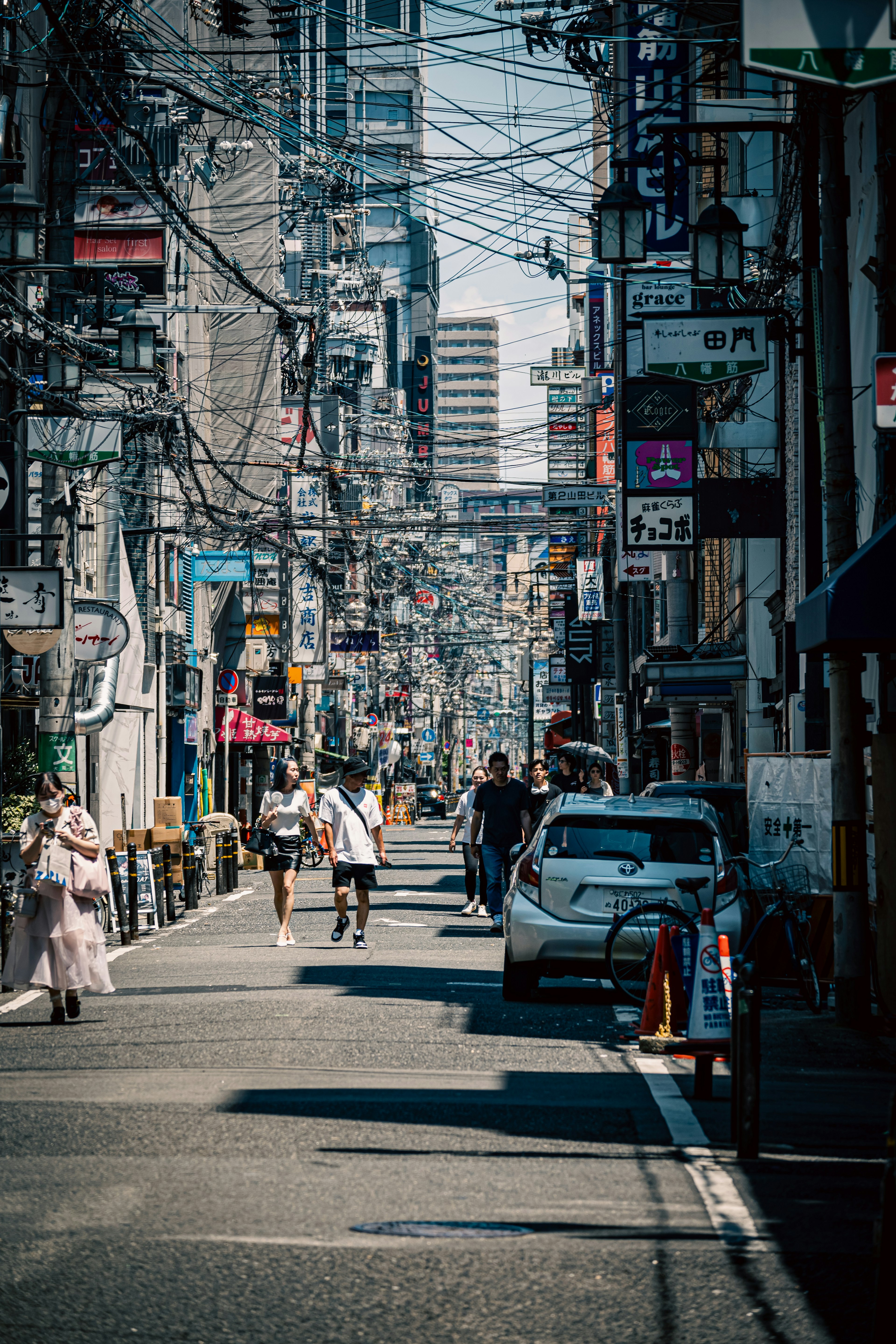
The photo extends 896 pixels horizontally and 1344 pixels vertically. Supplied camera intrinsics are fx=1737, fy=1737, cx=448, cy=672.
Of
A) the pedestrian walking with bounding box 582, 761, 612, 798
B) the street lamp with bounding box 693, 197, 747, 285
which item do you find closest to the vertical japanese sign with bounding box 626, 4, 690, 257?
the street lamp with bounding box 693, 197, 747, 285

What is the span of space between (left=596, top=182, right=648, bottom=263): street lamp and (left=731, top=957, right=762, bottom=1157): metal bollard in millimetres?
14236

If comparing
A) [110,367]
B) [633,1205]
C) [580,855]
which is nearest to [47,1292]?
[633,1205]

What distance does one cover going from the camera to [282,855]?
62.3 ft

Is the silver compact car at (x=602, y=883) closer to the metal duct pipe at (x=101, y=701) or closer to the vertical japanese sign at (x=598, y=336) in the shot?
the metal duct pipe at (x=101, y=701)

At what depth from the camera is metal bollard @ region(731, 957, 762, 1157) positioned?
313 inches

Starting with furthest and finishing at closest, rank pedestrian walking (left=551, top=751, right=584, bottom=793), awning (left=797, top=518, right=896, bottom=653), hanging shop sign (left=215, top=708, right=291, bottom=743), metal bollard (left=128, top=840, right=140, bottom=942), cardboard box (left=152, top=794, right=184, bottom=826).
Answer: hanging shop sign (left=215, top=708, right=291, bottom=743) < cardboard box (left=152, top=794, right=184, bottom=826) < pedestrian walking (left=551, top=751, right=584, bottom=793) < metal bollard (left=128, top=840, right=140, bottom=942) < awning (left=797, top=518, right=896, bottom=653)

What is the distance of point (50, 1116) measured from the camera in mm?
8883

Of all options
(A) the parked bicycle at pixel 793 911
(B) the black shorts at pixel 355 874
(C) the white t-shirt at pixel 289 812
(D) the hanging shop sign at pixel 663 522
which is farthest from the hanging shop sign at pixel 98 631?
(A) the parked bicycle at pixel 793 911

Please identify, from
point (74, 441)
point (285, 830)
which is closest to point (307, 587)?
point (74, 441)

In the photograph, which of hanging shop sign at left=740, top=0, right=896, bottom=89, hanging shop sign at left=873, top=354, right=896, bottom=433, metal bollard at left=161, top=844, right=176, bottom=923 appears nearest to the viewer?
hanging shop sign at left=740, top=0, right=896, bottom=89

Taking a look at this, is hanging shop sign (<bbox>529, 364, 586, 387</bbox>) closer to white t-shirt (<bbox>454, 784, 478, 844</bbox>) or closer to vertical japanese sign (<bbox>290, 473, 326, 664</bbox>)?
vertical japanese sign (<bbox>290, 473, 326, 664</bbox>)

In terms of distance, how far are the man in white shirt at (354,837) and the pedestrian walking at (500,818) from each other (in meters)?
1.69

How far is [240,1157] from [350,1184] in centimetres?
77

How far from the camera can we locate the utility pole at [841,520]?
43.0 feet
